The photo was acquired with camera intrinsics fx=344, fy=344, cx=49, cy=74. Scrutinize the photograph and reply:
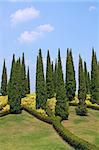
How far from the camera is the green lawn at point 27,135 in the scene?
117 ft

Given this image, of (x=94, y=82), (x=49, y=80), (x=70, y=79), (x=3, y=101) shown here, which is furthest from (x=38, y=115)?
(x=94, y=82)

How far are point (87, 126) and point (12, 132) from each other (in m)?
10.8

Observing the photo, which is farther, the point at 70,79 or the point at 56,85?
the point at 70,79

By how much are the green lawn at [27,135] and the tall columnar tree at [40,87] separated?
466 cm

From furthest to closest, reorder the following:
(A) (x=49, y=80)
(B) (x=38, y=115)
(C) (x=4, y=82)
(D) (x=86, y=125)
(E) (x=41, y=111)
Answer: (C) (x=4, y=82)
(A) (x=49, y=80)
(E) (x=41, y=111)
(B) (x=38, y=115)
(D) (x=86, y=125)

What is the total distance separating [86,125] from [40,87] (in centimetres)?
1179

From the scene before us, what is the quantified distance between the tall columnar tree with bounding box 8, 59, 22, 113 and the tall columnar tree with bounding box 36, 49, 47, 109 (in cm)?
326

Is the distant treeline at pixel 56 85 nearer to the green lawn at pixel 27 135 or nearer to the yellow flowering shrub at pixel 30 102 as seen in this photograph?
the yellow flowering shrub at pixel 30 102

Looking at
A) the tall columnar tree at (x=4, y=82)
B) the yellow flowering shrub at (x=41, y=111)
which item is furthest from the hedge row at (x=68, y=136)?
the tall columnar tree at (x=4, y=82)

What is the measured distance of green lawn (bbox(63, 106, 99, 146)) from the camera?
39781 mm

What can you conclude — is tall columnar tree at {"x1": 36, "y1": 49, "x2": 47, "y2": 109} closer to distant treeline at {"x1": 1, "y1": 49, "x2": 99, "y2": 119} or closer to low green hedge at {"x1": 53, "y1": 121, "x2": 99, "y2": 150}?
distant treeline at {"x1": 1, "y1": 49, "x2": 99, "y2": 119}

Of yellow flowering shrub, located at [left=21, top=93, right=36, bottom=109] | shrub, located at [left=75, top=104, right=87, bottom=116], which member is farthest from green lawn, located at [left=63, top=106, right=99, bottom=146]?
yellow flowering shrub, located at [left=21, top=93, right=36, bottom=109]

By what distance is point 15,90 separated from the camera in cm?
5397

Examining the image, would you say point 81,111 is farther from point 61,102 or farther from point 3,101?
point 3,101
